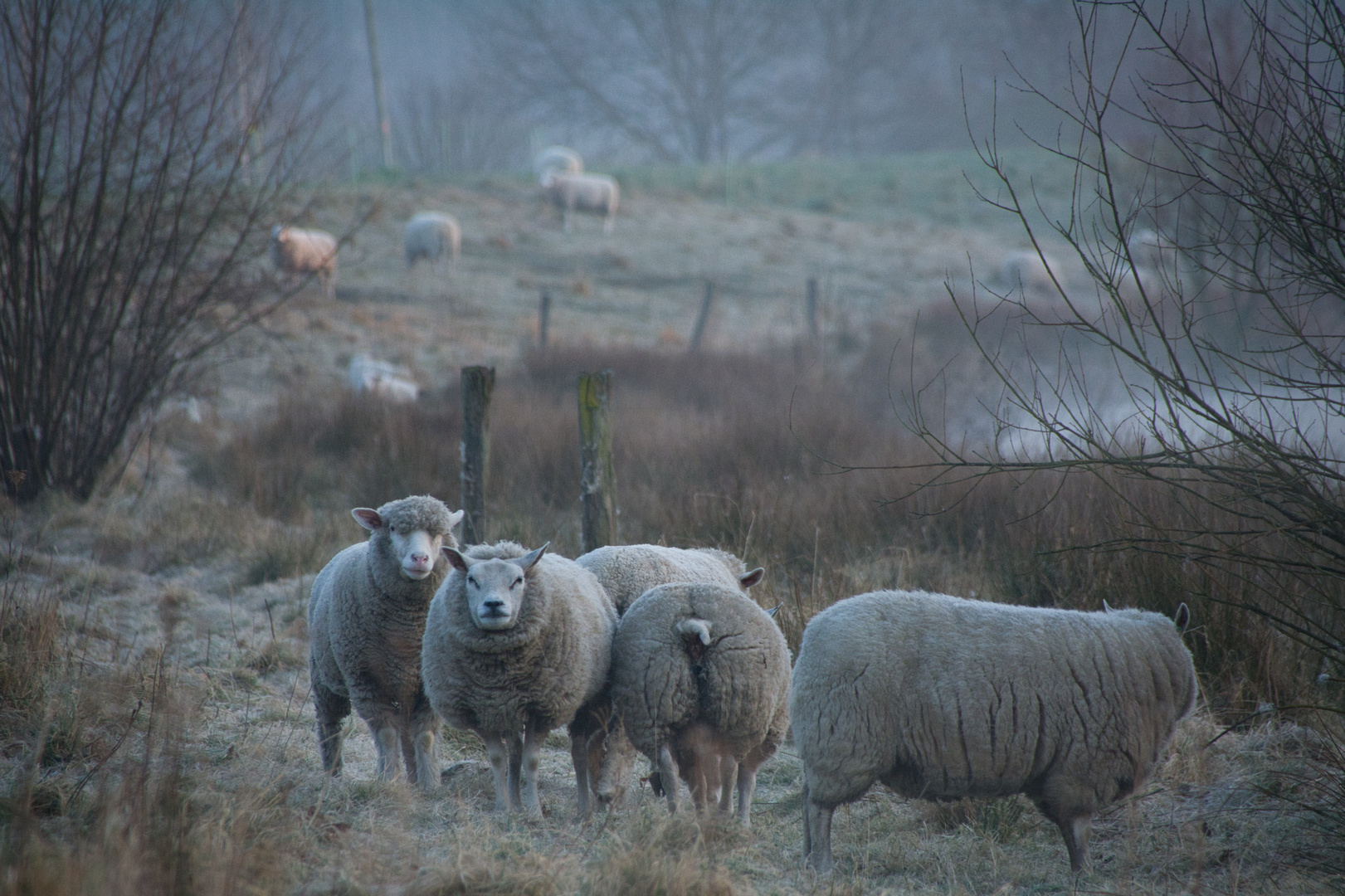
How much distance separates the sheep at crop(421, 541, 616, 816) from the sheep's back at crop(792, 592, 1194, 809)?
987mm

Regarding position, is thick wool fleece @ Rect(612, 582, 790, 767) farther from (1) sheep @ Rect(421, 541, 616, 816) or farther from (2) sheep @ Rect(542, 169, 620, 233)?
(2) sheep @ Rect(542, 169, 620, 233)

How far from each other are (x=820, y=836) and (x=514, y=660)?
140cm

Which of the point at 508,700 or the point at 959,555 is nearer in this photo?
the point at 508,700

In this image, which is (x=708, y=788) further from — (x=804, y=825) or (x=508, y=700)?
(x=508, y=700)

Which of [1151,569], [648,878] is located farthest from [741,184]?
[648,878]

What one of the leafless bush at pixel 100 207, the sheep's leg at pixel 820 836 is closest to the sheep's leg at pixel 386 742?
the sheep's leg at pixel 820 836

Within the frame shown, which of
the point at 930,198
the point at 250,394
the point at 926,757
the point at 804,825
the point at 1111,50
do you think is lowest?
the point at 804,825

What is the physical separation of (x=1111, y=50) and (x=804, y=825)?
41.3 meters

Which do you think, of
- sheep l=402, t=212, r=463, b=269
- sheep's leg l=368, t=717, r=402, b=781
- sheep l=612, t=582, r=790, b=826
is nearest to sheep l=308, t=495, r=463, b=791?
sheep's leg l=368, t=717, r=402, b=781

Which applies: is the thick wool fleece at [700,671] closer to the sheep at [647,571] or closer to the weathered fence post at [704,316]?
the sheep at [647,571]

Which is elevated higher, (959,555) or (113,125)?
(113,125)

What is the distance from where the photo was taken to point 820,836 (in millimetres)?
3674

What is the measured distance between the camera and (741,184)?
32719mm

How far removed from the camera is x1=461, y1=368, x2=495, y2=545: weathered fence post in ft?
22.2
